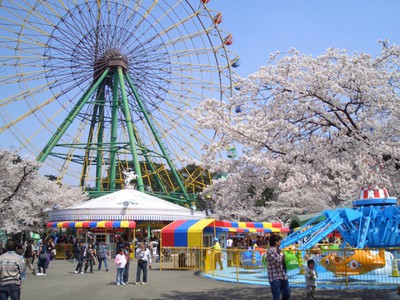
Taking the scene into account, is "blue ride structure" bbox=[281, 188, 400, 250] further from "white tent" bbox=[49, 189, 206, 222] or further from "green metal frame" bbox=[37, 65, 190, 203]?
"green metal frame" bbox=[37, 65, 190, 203]

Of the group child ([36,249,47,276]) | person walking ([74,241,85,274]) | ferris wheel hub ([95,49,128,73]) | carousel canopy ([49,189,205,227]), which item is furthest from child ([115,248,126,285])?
ferris wheel hub ([95,49,128,73])

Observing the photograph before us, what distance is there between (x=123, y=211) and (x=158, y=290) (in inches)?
620

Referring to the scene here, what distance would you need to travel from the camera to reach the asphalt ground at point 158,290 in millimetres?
10414

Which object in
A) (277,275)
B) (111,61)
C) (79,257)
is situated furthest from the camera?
(111,61)

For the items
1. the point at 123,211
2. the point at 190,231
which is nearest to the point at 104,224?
the point at 123,211

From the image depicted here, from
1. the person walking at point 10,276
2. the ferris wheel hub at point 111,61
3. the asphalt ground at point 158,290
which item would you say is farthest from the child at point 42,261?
the ferris wheel hub at point 111,61

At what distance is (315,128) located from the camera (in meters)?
10.8

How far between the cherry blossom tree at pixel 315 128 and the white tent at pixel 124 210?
636 inches

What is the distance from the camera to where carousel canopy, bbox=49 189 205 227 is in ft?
89.1

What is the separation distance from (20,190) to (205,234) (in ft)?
35.8

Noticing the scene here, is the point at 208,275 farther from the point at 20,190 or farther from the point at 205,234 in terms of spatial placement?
the point at 20,190

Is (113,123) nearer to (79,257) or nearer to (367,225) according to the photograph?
(79,257)

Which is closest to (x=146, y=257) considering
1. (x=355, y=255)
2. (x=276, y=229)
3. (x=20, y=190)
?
(x=355, y=255)

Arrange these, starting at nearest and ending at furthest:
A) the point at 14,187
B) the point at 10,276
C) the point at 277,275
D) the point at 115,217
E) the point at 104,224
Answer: the point at 10,276, the point at 277,275, the point at 14,187, the point at 104,224, the point at 115,217
